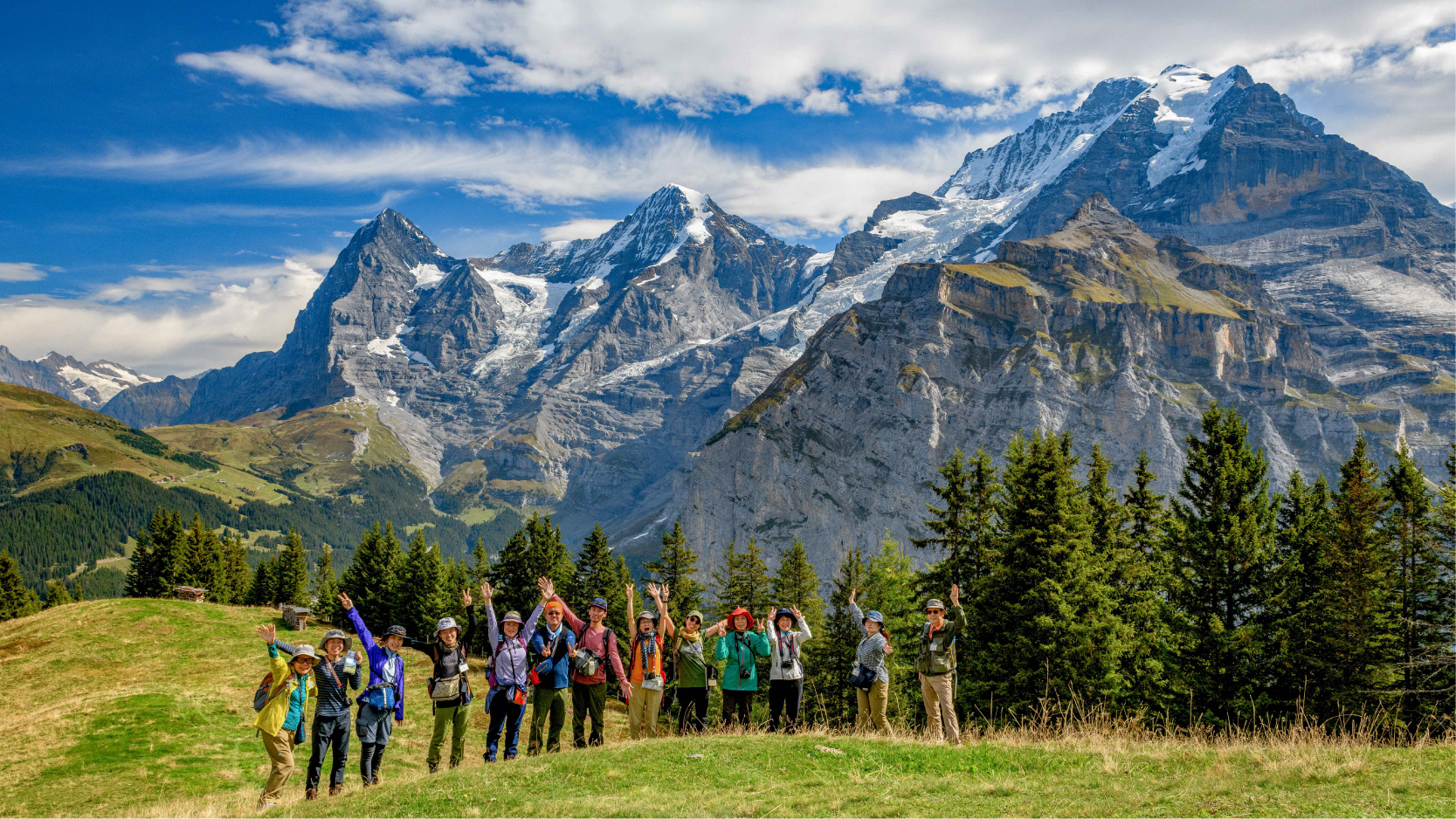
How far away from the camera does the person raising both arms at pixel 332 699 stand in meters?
13.2

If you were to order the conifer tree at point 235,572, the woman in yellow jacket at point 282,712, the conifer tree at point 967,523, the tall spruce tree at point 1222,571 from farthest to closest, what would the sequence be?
the conifer tree at point 235,572 < the conifer tree at point 967,523 < the tall spruce tree at point 1222,571 < the woman in yellow jacket at point 282,712

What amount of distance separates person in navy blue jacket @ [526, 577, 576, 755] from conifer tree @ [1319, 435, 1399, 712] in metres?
22.3

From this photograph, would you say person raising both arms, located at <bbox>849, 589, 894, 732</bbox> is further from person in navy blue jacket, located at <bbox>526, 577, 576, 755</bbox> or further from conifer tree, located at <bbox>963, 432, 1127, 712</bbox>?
conifer tree, located at <bbox>963, 432, 1127, 712</bbox>

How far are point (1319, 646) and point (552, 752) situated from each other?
23462mm

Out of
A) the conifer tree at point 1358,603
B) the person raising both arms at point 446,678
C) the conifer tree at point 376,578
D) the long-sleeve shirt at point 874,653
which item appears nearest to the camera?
the person raising both arms at point 446,678

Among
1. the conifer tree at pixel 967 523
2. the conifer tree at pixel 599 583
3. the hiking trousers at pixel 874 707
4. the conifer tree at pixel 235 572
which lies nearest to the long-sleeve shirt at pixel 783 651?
the hiking trousers at pixel 874 707

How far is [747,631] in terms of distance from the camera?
16.0 metres

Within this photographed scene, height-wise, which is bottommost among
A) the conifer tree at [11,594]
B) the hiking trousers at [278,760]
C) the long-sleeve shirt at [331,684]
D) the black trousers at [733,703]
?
the conifer tree at [11,594]

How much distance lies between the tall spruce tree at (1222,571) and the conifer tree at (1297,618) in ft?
1.55

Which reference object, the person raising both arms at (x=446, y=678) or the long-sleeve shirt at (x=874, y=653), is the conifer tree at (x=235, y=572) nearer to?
the person raising both arms at (x=446, y=678)

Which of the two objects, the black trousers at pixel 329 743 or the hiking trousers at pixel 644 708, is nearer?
the black trousers at pixel 329 743

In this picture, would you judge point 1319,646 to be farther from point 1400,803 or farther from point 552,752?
point 552,752

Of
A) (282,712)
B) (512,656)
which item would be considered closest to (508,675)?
(512,656)

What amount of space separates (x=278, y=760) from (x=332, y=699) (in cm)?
119
